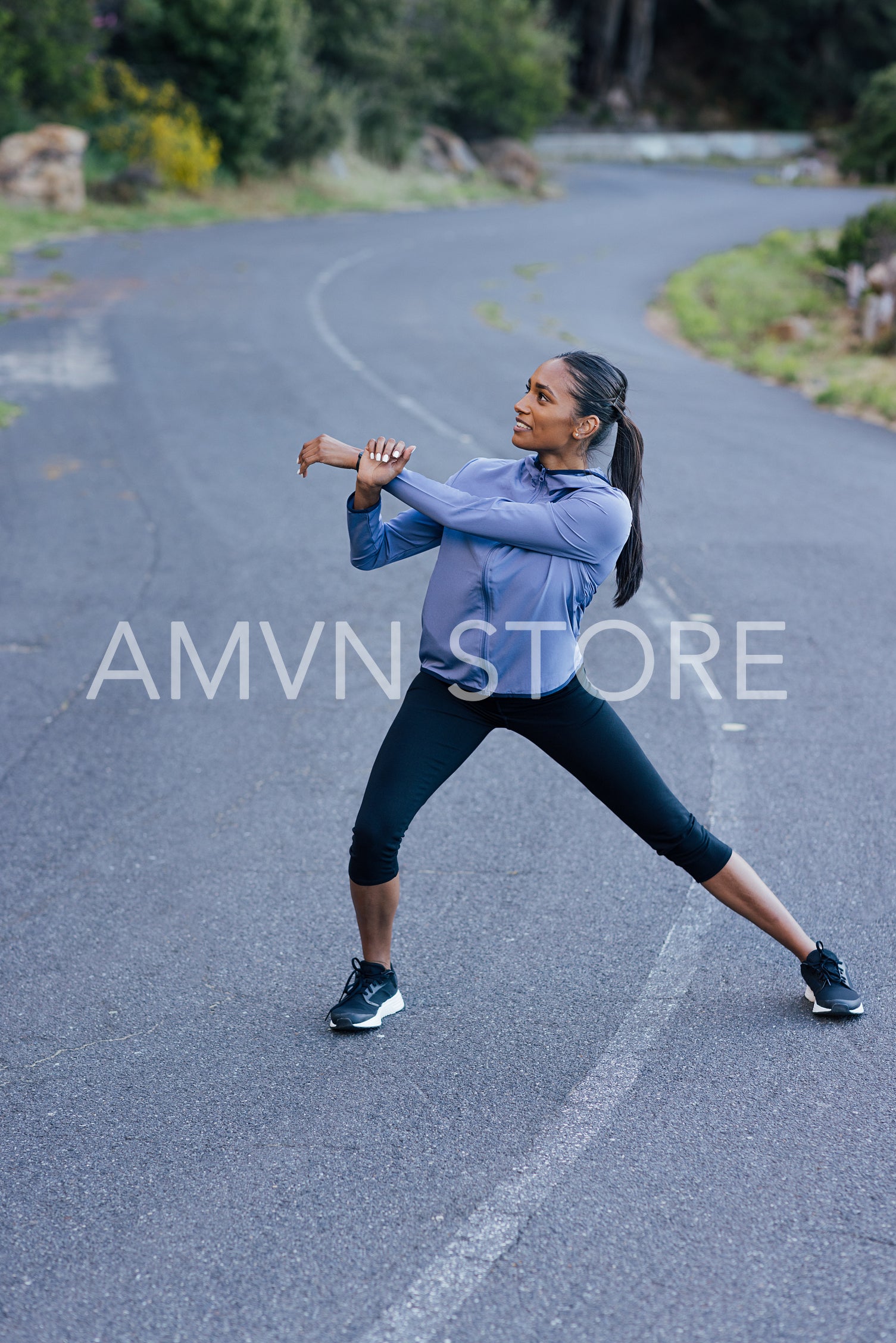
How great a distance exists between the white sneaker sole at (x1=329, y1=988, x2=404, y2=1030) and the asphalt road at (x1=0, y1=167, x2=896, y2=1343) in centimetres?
5

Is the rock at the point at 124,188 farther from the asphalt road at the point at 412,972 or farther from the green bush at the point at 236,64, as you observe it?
the asphalt road at the point at 412,972

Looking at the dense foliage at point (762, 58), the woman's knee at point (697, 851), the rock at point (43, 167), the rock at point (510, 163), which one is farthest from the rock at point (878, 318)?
the dense foliage at point (762, 58)

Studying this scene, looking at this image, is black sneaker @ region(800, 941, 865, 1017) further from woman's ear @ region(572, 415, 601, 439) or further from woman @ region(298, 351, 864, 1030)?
woman's ear @ region(572, 415, 601, 439)

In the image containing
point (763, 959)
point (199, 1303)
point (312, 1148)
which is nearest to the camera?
point (199, 1303)

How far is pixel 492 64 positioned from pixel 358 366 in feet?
115

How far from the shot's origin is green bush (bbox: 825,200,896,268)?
21328 mm

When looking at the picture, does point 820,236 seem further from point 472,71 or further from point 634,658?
point 634,658

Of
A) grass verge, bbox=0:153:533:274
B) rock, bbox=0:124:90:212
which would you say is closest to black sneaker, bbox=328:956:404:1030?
grass verge, bbox=0:153:533:274

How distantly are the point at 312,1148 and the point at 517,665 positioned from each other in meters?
1.41

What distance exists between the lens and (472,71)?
45.3 meters

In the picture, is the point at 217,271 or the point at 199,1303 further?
the point at 217,271

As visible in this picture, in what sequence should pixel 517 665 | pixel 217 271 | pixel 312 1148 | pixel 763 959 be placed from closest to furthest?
pixel 312 1148 → pixel 517 665 → pixel 763 959 → pixel 217 271

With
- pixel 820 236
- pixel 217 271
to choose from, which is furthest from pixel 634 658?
pixel 820 236

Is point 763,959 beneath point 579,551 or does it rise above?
beneath
